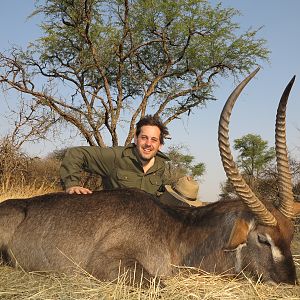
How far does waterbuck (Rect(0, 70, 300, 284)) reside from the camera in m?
3.56

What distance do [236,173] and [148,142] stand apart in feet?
6.56

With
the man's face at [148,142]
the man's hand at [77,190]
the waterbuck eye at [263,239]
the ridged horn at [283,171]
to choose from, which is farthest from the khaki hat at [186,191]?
the waterbuck eye at [263,239]

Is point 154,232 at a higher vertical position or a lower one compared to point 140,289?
higher

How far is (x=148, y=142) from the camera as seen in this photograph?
211 inches

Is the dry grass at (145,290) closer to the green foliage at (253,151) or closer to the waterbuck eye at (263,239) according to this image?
the waterbuck eye at (263,239)

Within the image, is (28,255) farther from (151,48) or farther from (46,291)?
(151,48)

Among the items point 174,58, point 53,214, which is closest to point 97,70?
point 174,58

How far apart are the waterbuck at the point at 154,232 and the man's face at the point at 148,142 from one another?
0.99 m

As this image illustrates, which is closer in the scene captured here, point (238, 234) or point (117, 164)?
point (238, 234)

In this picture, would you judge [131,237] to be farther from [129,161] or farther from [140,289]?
[129,161]

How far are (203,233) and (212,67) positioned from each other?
18483 mm

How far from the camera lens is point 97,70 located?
68.3ft

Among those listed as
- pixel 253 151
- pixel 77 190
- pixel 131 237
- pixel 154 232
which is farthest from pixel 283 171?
pixel 253 151

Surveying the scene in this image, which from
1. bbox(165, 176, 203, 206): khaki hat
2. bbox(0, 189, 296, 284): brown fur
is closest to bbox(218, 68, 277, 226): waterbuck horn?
bbox(0, 189, 296, 284): brown fur
